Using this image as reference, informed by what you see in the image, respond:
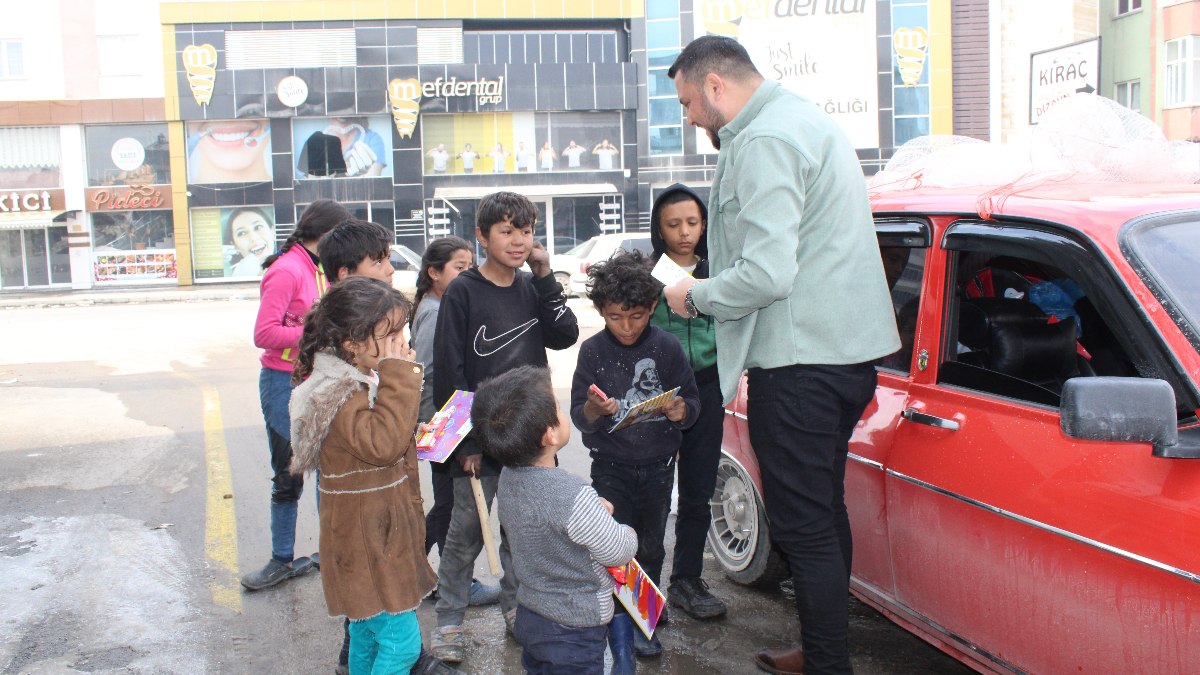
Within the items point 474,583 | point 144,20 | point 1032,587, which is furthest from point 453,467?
point 144,20

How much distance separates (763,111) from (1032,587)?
5.26 feet

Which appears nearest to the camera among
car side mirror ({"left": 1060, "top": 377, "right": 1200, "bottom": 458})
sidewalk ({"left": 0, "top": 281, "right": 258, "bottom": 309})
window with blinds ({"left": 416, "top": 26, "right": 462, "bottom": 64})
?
car side mirror ({"left": 1060, "top": 377, "right": 1200, "bottom": 458})

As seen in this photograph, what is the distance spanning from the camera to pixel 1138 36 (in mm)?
33062

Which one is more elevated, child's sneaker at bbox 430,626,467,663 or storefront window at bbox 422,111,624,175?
storefront window at bbox 422,111,624,175

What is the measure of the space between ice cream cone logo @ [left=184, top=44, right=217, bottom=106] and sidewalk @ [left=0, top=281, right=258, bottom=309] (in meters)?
6.27

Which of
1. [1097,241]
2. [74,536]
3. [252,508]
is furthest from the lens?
[252,508]

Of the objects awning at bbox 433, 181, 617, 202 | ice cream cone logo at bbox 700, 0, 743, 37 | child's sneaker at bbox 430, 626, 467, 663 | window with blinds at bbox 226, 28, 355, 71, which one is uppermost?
ice cream cone logo at bbox 700, 0, 743, 37

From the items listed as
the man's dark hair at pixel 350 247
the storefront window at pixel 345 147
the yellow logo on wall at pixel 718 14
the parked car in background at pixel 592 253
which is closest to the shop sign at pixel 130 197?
the storefront window at pixel 345 147

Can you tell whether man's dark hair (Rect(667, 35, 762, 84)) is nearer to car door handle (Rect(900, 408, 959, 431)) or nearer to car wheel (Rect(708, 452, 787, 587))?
car door handle (Rect(900, 408, 959, 431))

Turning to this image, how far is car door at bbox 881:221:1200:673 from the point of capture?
240 cm

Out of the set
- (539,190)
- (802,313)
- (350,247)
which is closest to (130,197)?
(539,190)

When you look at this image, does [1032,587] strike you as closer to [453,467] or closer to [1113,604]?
[1113,604]

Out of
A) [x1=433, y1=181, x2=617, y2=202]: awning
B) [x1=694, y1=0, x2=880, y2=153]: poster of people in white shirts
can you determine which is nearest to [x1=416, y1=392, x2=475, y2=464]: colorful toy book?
[x1=433, y1=181, x2=617, y2=202]: awning

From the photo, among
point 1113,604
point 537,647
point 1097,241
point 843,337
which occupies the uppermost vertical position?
point 1097,241
